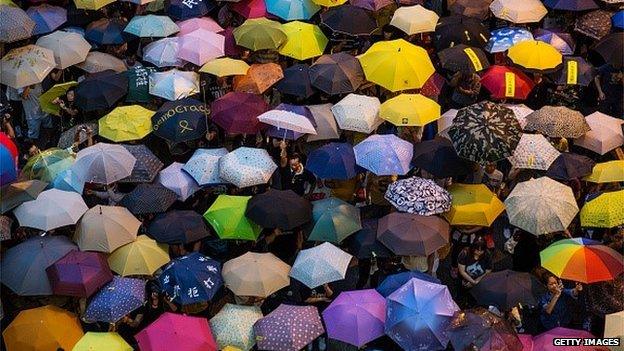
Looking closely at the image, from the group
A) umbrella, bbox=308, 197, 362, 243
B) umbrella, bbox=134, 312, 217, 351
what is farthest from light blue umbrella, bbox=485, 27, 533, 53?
umbrella, bbox=134, 312, 217, 351

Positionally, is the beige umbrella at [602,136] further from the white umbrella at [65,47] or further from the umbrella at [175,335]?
the white umbrella at [65,47]

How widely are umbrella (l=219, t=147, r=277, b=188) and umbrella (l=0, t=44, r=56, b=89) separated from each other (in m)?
3.64

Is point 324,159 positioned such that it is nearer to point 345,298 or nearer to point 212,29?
point 345,298

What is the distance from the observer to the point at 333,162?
12.3 metres

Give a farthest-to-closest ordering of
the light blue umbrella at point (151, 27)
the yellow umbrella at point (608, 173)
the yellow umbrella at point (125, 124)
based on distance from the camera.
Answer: the light blue umbrella at point (151, 27) → the yellow umbrella at point (125, 124) → the yellow umbrella at point (608, 173)

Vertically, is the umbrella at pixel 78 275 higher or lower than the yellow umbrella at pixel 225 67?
lower

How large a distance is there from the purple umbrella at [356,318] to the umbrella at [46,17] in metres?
7.56

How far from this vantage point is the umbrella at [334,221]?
11.6 m

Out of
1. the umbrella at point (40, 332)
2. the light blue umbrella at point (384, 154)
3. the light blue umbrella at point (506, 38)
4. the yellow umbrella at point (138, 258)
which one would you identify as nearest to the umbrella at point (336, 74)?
the light blue umbrella at point (384, 154)

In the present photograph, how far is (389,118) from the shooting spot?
43.0 ft

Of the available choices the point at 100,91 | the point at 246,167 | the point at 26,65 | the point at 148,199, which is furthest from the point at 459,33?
the point at 26,65

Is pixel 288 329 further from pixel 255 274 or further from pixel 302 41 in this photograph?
pixel 302 41

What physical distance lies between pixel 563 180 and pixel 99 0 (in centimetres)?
819

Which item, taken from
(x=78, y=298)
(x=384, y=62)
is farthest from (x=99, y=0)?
(x=78, y=298)
